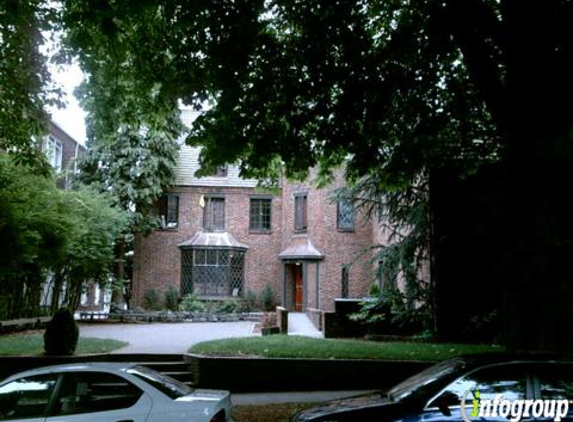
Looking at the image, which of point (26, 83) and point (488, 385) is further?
point (26, 83)

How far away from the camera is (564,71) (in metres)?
8.15

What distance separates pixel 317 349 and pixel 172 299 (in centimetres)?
1735

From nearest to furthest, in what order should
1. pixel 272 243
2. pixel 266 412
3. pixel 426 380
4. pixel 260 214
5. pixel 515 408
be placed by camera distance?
pixel 515 408 < pixel 426 380 < pixel 266 412 < pixel 272 243 < pixel 260 214

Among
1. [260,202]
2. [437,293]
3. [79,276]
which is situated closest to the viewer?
[437,293]

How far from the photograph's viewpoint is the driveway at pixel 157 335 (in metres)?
14.8

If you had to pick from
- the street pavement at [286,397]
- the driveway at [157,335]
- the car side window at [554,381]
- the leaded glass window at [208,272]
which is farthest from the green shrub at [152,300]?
the car side window at [554,381]

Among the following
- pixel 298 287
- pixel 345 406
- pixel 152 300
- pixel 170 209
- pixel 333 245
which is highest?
pixel 170 209

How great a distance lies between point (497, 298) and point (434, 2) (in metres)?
11.9

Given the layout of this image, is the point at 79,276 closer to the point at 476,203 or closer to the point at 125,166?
the point at 125,166

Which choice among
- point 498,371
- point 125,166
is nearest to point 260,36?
point 498,371

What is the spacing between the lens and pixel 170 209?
3070cm

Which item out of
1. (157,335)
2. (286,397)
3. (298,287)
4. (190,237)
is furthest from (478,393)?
(190,237)

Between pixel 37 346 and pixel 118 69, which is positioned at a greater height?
pixel 118 69

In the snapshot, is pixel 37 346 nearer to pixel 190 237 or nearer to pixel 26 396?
pixel 26 396
